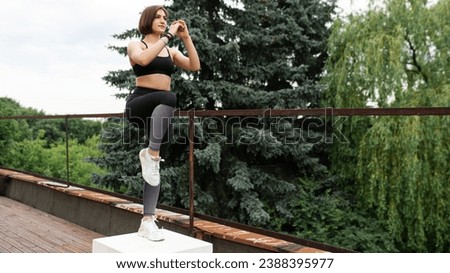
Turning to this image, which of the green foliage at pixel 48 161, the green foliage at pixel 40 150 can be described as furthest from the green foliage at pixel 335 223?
the green foliage at pixel 48 161

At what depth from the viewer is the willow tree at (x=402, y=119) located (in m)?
7.26

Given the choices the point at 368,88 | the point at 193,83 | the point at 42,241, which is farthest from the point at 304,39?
the point at 42,241

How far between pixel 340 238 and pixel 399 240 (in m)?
1.08

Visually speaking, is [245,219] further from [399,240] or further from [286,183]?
[399,240]

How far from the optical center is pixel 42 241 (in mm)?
3053

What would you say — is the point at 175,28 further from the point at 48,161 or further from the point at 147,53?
the point at 48,161

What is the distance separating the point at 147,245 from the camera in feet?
6.45

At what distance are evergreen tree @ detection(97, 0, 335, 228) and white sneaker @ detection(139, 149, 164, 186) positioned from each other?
17.1 feet

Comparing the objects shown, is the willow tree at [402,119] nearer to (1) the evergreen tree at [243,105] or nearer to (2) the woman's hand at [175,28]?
(1) the evergreen tree at [243,105]

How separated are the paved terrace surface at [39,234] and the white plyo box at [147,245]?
3.10ft

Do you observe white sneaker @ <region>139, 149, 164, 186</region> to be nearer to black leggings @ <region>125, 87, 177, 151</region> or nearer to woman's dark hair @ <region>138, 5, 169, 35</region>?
black leggings @ <region>125, 87, 177, 151</region>

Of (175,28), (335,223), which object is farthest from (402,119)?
(175,28)

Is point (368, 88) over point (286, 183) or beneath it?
over

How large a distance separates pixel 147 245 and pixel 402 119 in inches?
261
